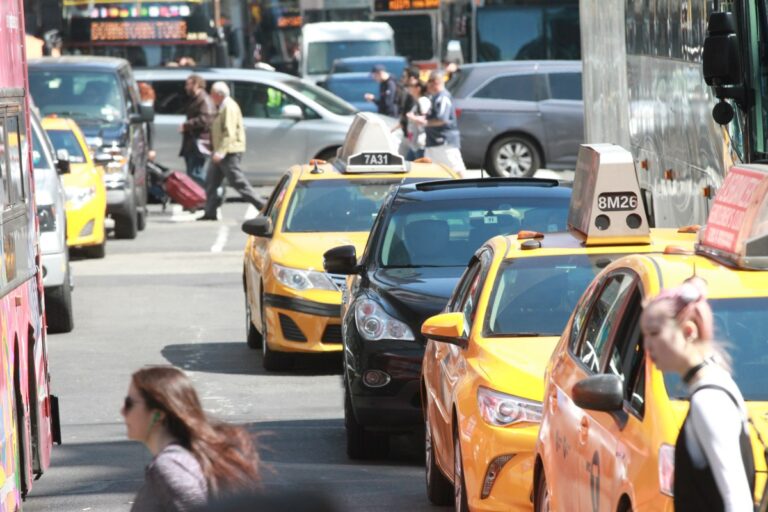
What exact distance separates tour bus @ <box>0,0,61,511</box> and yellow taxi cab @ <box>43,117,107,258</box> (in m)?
10.6

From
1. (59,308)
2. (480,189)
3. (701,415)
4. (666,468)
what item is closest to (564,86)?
(59,308)

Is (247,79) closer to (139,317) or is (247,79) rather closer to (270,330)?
(139,317)

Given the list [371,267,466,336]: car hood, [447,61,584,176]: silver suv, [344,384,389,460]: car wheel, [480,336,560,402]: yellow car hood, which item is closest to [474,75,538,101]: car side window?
[447,61,584,176]: silver suv

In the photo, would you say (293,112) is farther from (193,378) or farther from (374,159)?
(193,378)

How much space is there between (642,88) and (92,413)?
6291mm

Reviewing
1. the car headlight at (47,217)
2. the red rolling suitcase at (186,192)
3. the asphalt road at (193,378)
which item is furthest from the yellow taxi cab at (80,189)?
the red rolling suitcase at (186,192)

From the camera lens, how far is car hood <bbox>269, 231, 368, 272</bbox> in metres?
13.5

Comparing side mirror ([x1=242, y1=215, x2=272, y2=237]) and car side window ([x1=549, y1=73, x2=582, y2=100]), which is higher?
car side window ([x1=549, y1=73, x2=582, y2=100])

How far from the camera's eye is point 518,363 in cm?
794

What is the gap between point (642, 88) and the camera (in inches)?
639

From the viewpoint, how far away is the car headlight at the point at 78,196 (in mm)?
Result: 19984

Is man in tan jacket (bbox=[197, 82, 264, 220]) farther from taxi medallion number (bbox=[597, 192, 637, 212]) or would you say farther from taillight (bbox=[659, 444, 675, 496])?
taillight (bbox=[659, 444, 675, 496])

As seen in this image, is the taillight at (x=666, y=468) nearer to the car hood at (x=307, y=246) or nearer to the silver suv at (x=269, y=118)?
the car hood at (x=307, y=246)

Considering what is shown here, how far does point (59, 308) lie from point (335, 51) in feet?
94.2
